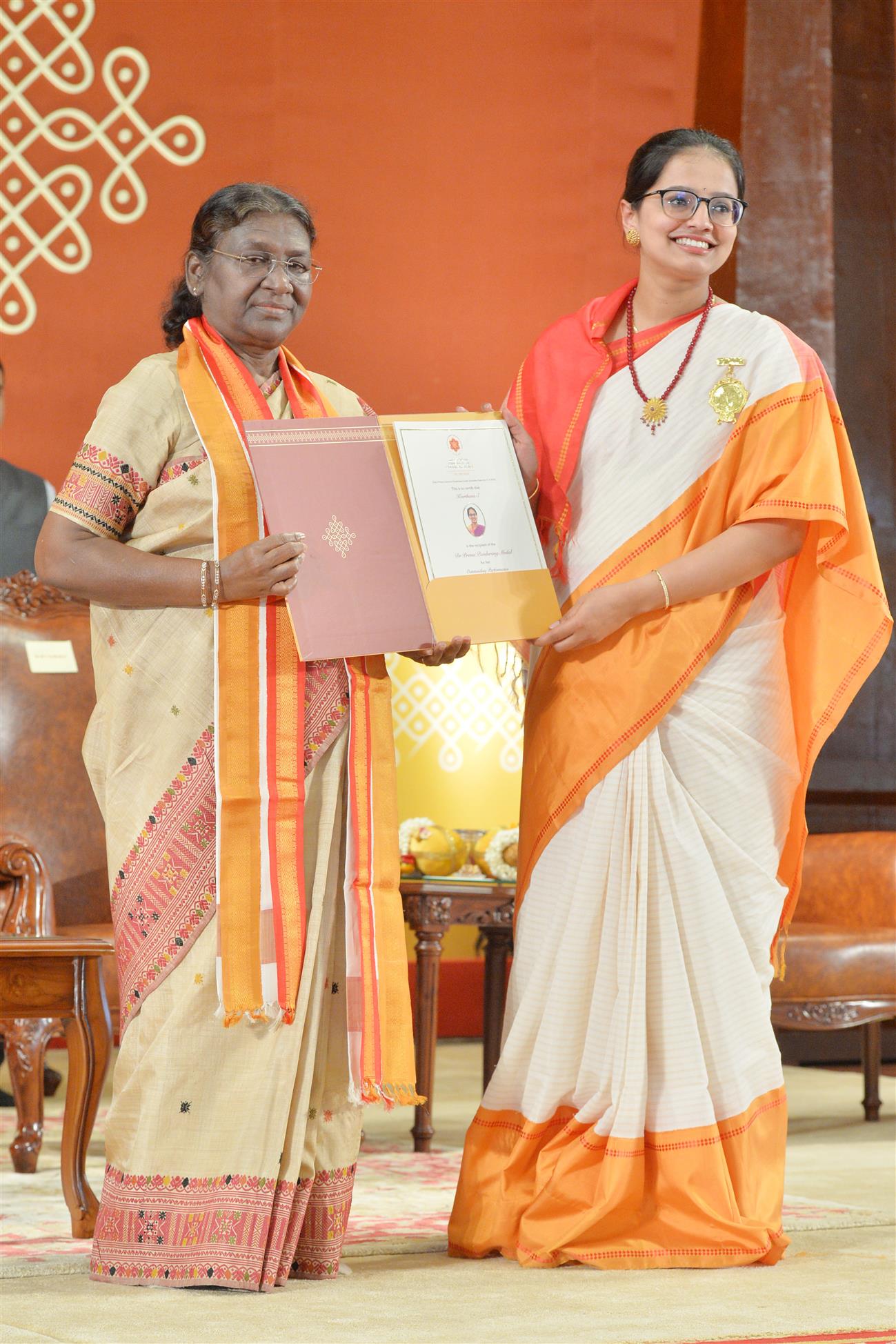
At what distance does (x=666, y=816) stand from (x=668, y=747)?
0.40 ft

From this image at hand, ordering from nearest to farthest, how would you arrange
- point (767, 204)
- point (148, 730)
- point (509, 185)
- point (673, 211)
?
1. point (148, 730)
2. point (673, 211)
3. point (767, 204)
4. point (509, 185)

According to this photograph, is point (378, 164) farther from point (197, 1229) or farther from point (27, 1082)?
point (197, 1229)

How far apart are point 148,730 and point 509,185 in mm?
4306

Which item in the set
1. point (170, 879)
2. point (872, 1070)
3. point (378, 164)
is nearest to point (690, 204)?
point (170, 879)

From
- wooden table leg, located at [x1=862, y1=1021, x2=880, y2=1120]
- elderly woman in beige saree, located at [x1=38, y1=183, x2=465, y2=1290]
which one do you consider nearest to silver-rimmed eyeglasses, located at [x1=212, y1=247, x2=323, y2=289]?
elderly woman in beige saree, located at [x1=38, y1=183, x2=465, y2=1290]

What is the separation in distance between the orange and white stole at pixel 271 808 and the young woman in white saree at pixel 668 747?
30 centimetres

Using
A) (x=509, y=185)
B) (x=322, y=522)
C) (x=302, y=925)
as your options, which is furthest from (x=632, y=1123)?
(x=509, y=185)

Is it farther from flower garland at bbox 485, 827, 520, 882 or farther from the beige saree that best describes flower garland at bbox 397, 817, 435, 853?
the beige saree

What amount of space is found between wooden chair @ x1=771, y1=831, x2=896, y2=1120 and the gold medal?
172cm

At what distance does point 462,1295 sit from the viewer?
2.32 meters

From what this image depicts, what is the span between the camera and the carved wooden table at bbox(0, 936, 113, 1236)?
9.34 feet

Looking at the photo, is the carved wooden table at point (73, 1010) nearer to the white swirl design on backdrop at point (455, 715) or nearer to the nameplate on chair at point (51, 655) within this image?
the nameplate on chair at point (51, 655)

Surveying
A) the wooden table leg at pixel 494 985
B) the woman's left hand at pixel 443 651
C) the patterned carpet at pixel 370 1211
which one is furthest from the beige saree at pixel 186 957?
the wooden table leg at pixel 494 985

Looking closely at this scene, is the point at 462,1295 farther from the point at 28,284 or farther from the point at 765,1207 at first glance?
→ the point at 28,284
